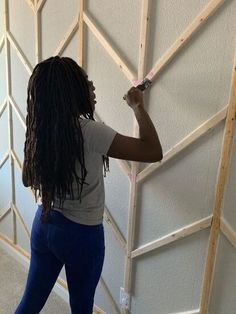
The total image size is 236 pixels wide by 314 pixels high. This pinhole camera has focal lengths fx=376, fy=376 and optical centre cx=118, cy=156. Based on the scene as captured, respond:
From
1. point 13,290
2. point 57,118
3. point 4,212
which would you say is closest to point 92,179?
point 57,118

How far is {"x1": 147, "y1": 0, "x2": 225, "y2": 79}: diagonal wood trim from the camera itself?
1.47 m

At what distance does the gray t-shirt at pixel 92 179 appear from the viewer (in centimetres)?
138

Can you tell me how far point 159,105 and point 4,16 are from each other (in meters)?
1.43

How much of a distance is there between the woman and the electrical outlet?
501mm

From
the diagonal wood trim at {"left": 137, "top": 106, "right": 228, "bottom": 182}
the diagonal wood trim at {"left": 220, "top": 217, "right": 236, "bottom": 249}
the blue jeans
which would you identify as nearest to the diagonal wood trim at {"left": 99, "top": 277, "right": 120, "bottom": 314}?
the blue jeans

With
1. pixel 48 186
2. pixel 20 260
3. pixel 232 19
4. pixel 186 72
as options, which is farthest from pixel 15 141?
pixel 232 19

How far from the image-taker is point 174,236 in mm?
1840

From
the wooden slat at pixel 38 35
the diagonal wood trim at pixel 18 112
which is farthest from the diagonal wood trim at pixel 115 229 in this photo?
the wooden slat at pixel 38 35

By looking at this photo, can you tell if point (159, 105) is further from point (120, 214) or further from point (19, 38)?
point (19, 38)

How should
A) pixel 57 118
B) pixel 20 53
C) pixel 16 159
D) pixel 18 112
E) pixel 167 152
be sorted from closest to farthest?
pixel 57 118 → pixel 167 152 → pixel 20 53 → pixel 18 112 → pixel 16 159

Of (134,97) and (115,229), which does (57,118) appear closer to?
(134,97)

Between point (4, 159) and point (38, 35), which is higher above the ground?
point (38, 35)

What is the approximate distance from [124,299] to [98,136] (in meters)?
1.21

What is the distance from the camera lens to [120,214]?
2107 mm
